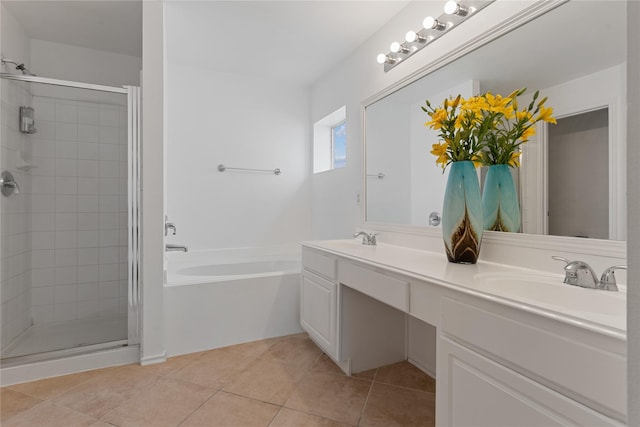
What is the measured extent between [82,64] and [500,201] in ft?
11.2

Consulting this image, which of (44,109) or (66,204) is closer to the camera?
(44,109)

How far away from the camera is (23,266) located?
7.29ft

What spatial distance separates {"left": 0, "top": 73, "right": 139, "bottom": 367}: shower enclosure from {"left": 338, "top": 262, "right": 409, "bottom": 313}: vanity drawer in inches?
55.0

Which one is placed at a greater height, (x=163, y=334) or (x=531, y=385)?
(x=531, y=385)

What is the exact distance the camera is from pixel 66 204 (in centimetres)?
237

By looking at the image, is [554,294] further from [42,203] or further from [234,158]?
[42,203]

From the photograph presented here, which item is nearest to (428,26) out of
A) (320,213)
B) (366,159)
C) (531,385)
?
(366,159)

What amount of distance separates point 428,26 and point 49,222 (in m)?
2.90

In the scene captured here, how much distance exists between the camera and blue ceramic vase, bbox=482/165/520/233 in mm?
1372

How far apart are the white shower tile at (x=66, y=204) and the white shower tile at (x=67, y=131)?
17.0 inches

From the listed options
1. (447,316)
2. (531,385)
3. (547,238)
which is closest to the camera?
(531,385)

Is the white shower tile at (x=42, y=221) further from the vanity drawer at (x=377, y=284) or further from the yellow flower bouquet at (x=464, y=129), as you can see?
the yellow flower bouquet at (x=464, y=129)

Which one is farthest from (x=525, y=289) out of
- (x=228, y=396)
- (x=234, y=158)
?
(x=234, y=158)

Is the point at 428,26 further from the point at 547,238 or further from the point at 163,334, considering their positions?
the point at 163,334
